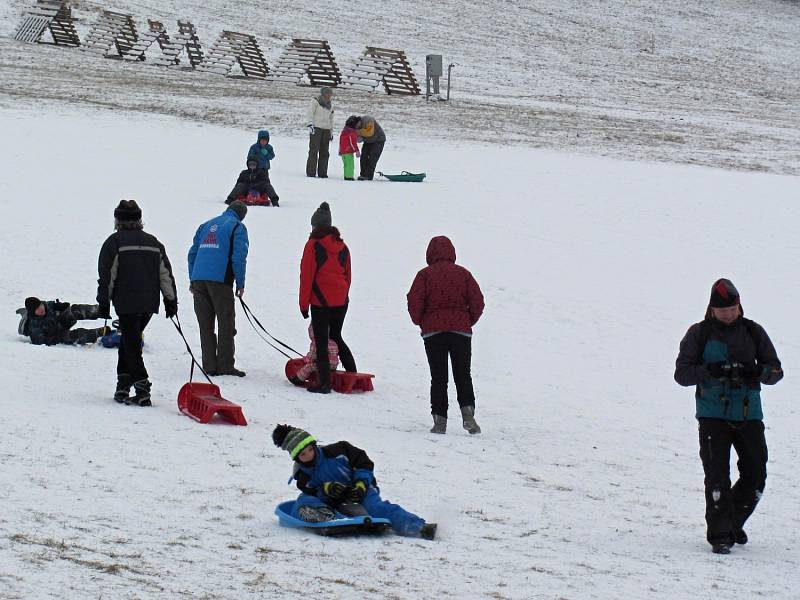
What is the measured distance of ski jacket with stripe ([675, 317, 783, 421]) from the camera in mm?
6414

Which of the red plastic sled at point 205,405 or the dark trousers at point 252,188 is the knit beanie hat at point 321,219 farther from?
the dark trousers at point 252,188

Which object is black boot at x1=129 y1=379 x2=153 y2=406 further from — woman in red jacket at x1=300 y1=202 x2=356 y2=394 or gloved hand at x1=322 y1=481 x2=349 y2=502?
gloved hand at x1=322 y1=481 x2=349 y2=502

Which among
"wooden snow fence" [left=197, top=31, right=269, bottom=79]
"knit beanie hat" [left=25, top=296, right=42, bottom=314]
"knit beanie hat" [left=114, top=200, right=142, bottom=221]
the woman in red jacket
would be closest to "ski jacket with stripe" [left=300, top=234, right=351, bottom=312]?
the woman in red jacket

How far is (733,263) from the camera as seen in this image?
16.2 m

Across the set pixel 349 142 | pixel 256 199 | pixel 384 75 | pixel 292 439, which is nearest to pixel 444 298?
pixel 292 439

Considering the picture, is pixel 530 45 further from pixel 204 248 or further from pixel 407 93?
pixel 204 248

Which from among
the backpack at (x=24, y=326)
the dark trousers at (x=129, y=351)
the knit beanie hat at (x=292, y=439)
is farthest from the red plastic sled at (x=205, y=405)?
the backpack at (x=24, y=326)

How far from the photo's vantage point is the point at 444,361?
363 inches

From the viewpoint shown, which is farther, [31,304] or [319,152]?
[319,152]

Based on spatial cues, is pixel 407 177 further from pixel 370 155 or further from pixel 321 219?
pixel 321 219

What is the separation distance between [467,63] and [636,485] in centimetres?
3572

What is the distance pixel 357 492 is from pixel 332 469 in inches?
6.7

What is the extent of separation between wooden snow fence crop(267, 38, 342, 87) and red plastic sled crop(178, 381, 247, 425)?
92.6ft

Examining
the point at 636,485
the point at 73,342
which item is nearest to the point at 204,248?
the point at 73,342
